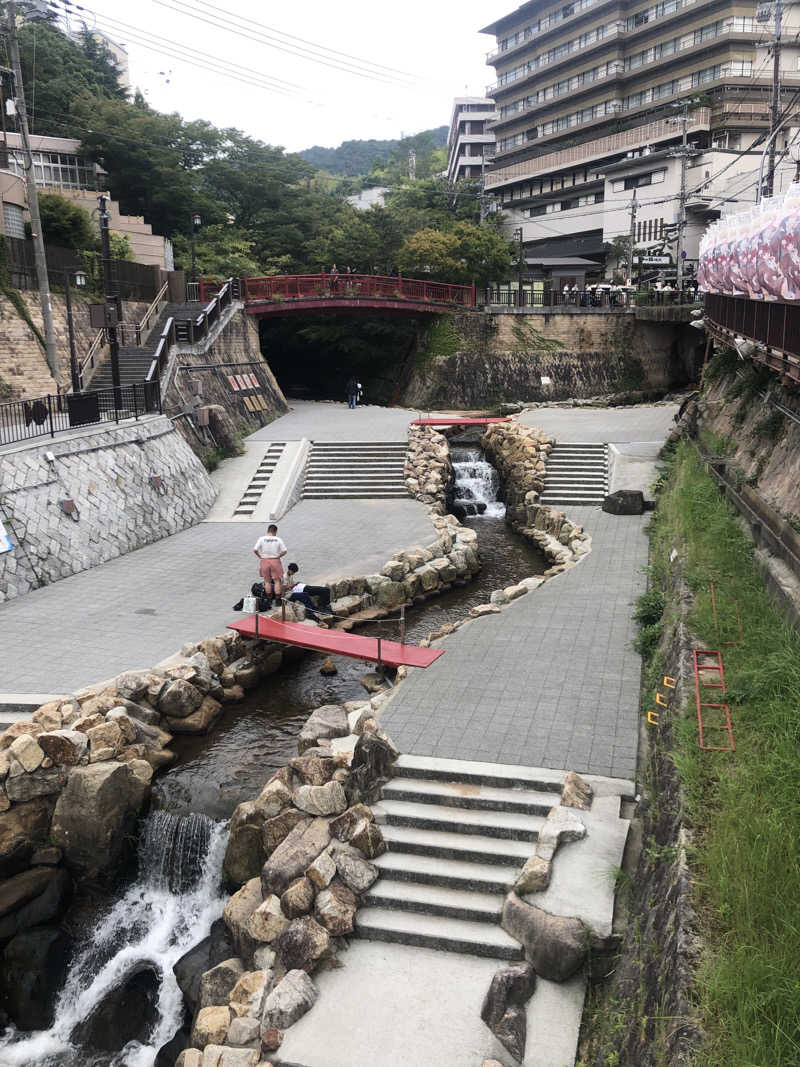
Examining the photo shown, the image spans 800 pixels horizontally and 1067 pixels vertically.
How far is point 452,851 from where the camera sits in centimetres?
805

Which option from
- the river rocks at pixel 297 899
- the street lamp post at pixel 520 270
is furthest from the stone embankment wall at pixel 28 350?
the street lamp post at pixel 520 270

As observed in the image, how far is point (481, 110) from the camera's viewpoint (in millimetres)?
81438

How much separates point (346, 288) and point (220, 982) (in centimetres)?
3172

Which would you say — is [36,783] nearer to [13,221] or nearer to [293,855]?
[293,855]

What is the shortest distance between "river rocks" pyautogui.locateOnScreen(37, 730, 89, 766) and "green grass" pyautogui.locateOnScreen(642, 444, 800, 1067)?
7.39 meters

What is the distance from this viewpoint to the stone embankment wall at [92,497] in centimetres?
1535

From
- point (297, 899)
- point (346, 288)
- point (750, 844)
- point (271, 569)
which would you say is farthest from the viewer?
point (346, 288)

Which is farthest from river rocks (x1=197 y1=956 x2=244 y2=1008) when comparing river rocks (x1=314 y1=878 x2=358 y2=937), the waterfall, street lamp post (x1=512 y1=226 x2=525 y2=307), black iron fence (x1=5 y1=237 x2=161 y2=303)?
street lamp post (x1=512 y1=226 x2=525 y2=307)

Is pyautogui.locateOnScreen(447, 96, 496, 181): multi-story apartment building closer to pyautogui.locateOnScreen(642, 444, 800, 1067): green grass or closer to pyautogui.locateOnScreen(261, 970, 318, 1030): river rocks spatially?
pyautogui.locateOnScreen(642, 444, 800, 1067): green grass

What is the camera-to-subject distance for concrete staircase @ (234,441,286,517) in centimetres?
2158

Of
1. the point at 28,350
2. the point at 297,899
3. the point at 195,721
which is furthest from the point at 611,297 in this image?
the point at 297,899

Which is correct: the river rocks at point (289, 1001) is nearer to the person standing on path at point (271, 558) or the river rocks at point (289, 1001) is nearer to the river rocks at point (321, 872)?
the river rocks at point (321, 872)

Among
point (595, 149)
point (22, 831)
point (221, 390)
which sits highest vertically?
point (595, 149)

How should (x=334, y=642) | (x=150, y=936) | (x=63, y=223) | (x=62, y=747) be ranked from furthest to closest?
(x=63, y=223)
(x=334, y=642)
(x=62, y=747)
(x=150, y=936)
